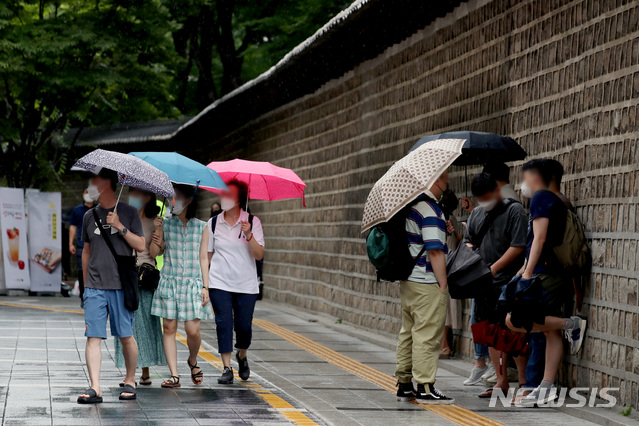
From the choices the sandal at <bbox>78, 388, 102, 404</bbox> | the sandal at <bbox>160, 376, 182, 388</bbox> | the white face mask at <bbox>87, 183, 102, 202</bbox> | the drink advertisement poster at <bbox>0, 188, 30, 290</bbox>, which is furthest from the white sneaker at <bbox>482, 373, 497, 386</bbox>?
the drink advertisement poster at <bbox>0, 188, 30, 290</bbox>

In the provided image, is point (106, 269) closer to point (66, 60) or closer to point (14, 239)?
point (14, 239)

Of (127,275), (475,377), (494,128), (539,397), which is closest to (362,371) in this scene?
(475,377)

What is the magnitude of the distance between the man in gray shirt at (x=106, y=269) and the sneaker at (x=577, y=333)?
3429 millimetres

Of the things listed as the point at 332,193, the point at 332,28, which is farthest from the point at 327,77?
the point at 332,28

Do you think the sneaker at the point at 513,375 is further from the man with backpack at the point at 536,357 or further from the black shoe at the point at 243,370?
the black shoe at the point at 243,370

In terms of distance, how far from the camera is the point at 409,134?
12.2m

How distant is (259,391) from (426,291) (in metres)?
1.67

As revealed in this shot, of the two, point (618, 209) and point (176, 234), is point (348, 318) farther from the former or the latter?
point (618, 209)

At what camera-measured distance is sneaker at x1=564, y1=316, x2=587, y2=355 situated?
7.79 metres

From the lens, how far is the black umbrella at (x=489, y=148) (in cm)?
859

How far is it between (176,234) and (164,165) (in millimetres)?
603

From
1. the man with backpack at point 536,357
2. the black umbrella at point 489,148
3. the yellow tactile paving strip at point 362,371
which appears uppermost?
the black umbrella at point 489,148

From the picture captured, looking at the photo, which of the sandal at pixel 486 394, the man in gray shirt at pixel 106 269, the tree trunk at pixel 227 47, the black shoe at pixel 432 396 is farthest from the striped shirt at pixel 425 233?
the tree trunk at pixel 227 47

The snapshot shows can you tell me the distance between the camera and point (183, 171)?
8.46 metres
